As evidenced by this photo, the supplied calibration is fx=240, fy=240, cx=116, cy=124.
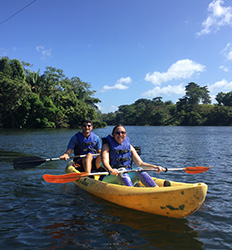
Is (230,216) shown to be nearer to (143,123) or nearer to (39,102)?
(39,102)

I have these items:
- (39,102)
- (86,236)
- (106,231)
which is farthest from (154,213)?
(39,102)

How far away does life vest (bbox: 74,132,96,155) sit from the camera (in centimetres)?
631

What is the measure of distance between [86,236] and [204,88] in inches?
4208

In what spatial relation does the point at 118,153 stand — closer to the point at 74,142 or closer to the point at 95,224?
the point at 95,224

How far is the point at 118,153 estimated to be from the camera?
4.81m

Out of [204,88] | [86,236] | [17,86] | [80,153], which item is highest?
[204,88]

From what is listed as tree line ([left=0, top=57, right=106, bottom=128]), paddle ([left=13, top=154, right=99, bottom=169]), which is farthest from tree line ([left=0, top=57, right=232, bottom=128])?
paddle ([left=13, top=154, right=99, bottom=169])

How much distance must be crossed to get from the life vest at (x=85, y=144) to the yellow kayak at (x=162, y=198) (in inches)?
68.9

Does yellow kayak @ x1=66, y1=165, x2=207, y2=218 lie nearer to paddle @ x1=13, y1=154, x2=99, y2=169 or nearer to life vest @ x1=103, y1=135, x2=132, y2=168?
life vest @ x1=103, y1=135, x2=132, y2=168

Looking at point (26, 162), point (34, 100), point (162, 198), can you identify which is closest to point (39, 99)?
point (34, 100)

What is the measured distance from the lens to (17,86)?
35.1 metres

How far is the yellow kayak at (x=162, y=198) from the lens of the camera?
12.2 ft

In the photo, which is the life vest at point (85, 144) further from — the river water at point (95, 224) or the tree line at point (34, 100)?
the tree line at point (34, 100)

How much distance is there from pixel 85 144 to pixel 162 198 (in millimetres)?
2943
